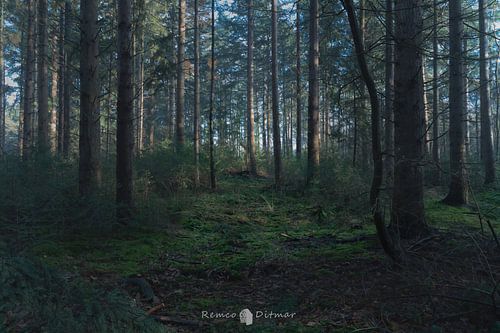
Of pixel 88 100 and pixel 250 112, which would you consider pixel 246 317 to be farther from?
pixel 250 112

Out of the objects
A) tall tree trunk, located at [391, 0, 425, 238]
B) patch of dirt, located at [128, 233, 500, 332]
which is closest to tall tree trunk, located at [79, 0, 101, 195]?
patch of dirt, located at [128, 233, 500, 332]

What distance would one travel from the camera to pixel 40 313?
2.46 metres

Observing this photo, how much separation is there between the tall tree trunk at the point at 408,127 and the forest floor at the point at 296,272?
47 centimetres

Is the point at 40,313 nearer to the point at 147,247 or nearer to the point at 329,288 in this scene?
the point at 329,288

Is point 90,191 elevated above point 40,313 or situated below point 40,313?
above

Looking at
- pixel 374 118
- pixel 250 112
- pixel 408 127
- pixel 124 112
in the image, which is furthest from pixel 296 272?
pixel 250 112

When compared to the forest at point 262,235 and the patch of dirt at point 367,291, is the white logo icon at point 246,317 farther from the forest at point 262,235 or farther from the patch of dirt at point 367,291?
the patch of dirt at point 367,291

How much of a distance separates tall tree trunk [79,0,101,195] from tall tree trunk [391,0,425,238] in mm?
6030

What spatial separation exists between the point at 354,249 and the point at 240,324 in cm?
297

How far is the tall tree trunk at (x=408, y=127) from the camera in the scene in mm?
5578

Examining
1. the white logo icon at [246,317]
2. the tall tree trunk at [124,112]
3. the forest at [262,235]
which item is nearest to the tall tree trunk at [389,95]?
the forest at [262,235]

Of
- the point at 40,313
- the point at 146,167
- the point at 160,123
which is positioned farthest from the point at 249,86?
the point at 160,123

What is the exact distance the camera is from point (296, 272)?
5207mm

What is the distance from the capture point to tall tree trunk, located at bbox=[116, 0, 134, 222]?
752 centimetres
